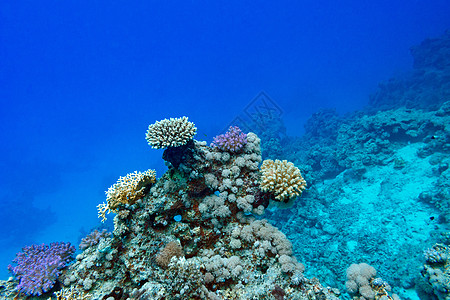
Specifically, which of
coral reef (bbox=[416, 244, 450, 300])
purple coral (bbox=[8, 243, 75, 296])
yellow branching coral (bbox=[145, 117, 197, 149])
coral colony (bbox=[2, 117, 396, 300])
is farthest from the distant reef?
purple coral (bbox=[8, 243, 75, 296])

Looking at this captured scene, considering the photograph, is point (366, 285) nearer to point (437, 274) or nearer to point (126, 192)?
point (437, 274)

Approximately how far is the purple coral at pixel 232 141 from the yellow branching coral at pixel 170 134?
101cm

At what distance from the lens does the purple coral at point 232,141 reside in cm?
570

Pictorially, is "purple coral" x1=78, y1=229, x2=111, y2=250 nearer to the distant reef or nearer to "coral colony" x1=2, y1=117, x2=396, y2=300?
"coral colony" x1=2, y1=117, x2=396, y2=300

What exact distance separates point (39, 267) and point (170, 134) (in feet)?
14.8

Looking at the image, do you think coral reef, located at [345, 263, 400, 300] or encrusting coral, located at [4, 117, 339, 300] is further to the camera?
coral reef, located at [345, 263, 400, 300]

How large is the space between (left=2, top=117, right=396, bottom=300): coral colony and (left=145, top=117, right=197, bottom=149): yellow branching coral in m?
0.03

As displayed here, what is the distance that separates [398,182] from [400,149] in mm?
3751

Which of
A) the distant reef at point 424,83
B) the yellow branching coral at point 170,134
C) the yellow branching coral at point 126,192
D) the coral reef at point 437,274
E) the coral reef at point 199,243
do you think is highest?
the distant reef at point 424,83

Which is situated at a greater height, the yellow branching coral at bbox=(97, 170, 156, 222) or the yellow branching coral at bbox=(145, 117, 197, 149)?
the yellow branching coral at bbox=(145, 117, 197, 149)

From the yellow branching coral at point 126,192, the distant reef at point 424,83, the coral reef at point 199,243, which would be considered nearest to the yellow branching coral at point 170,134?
the coral reef at point 199,243

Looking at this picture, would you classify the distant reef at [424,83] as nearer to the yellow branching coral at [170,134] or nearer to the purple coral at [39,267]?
the yellow branching coral at [170,134]

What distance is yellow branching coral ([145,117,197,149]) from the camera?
4.81 m

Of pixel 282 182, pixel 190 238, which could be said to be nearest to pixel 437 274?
pixel 282 182
